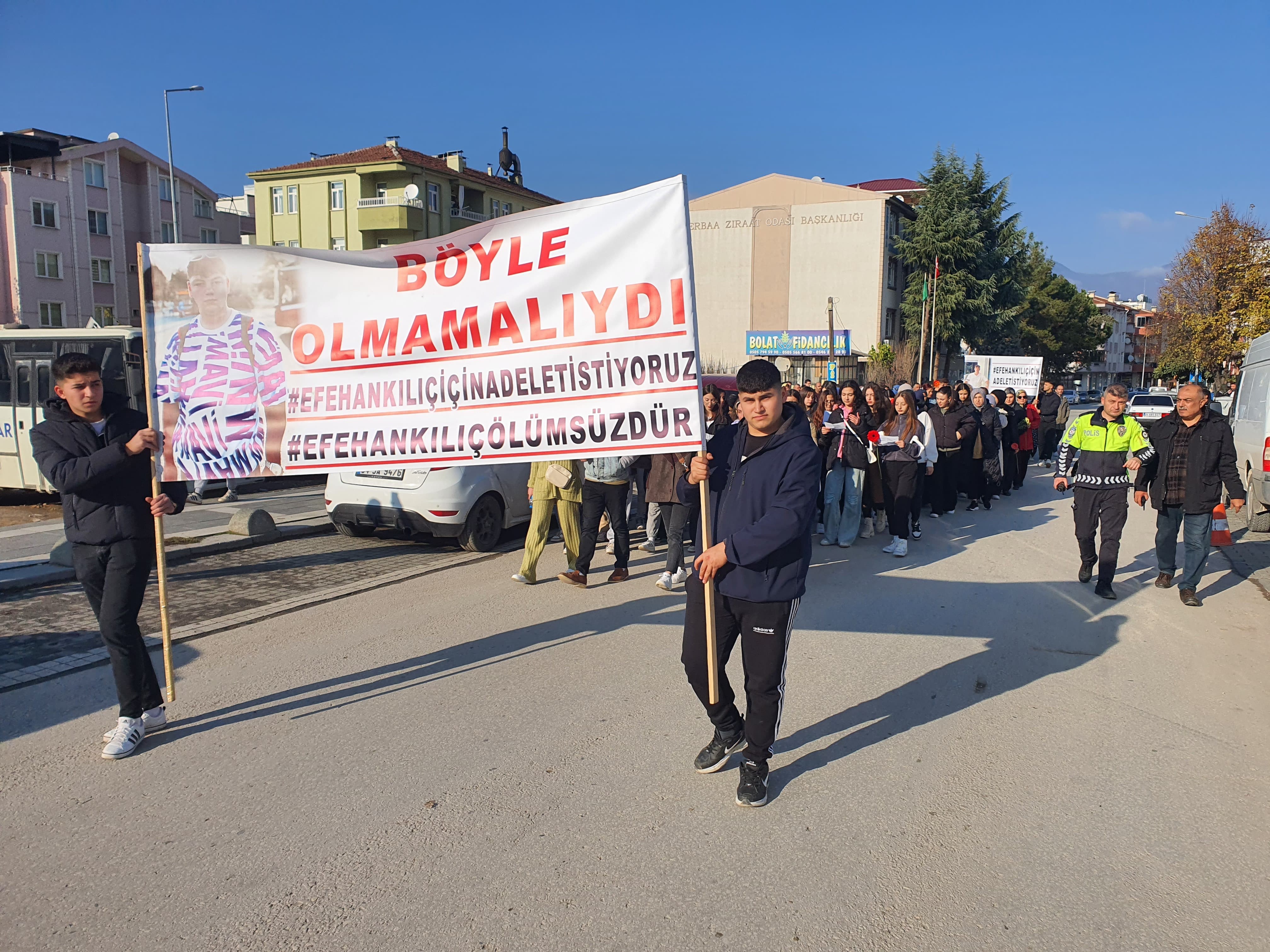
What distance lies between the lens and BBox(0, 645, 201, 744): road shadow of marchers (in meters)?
4.81

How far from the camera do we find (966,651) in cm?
628

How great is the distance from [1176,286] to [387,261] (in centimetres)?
3726

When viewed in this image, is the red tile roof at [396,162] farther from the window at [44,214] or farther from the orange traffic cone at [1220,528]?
the orange traffic cone at [1220,528]

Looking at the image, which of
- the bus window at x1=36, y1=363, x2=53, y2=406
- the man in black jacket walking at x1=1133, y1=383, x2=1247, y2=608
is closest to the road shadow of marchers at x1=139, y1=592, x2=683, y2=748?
the man in black jacket walking at x1=1133, y1=383, x2=1247, y2=608

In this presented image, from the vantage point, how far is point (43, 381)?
47.6ft

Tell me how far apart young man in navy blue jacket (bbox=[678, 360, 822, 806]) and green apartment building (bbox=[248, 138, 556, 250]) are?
46.5 metres

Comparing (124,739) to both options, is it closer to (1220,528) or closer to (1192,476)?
(1192,476)

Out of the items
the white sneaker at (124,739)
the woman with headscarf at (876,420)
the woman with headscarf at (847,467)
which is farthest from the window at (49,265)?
the white sneaker at (124,739)

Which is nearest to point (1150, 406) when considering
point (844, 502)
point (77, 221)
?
point (844, 502)

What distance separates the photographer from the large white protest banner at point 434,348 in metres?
4.31

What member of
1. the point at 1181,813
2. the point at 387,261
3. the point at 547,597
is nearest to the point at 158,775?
the point at 387,261

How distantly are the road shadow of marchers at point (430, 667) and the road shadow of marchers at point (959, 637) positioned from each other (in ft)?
4.67

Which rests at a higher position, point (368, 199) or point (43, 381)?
point (368, 199)

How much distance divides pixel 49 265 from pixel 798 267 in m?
37.6
